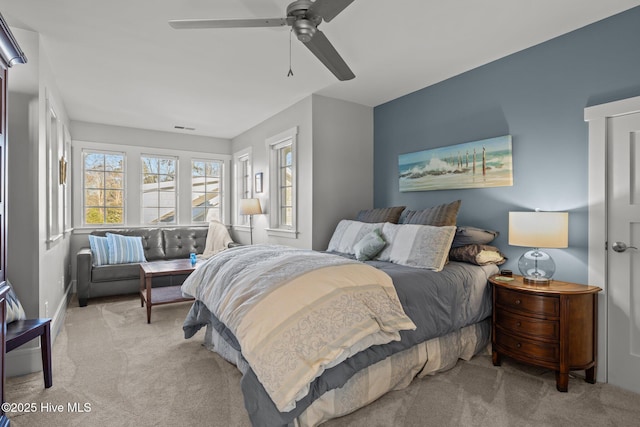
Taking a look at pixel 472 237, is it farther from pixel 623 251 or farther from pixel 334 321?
pixel 334 321

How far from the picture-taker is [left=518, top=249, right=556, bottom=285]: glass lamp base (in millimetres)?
2559

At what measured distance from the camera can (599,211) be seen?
248 cm

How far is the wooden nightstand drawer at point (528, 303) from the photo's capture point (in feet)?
7.68

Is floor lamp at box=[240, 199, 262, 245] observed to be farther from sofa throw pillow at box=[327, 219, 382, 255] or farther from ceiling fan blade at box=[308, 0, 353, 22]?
ceiling fan blade at box=[308, 0, 353, 22]

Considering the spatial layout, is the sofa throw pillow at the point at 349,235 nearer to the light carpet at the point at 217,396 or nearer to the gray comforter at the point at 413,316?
the gray comforter at the point at 413,316

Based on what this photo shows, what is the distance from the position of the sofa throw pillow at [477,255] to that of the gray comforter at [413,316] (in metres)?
0.06

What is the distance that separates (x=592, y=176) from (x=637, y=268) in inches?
27.4

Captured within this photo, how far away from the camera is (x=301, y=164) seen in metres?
4.25

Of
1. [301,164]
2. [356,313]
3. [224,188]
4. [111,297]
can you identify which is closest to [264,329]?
[356,313]

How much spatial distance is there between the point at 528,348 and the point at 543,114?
1.87 metres

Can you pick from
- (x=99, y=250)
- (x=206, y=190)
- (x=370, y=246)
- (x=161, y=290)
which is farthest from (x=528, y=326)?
(x=206, y=190)

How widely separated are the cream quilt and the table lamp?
1129 millimetres

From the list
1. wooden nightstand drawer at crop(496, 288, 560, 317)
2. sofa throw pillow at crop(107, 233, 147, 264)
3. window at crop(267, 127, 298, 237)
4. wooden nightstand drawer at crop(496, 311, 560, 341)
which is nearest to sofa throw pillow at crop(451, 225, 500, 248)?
wooden nightstand drawer at crop(496, 288, 560, 317)

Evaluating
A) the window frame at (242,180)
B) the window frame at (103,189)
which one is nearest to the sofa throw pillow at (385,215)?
the window frame at (242,180)
